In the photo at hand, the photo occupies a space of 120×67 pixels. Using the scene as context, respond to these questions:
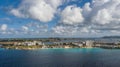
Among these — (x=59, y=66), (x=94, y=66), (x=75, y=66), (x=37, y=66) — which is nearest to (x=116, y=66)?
(x=94, y=66)

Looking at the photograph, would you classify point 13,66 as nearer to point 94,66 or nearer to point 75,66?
point 75,66

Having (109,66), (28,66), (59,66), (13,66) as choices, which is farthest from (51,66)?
(109,66)

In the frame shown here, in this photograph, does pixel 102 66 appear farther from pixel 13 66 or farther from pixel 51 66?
pixel 13 66

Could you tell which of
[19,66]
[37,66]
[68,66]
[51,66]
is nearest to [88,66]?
[68,66]

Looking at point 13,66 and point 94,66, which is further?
point 13,66

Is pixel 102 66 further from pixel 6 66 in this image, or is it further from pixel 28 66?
pixel 6 66

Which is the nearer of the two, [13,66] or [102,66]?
[102,66]

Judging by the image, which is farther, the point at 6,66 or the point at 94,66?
the point at 6,66
